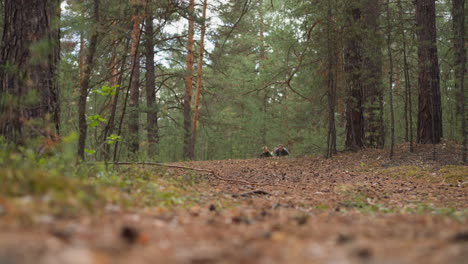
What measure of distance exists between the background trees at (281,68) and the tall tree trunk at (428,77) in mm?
31

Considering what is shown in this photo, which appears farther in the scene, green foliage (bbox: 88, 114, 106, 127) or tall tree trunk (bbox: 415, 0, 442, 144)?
tall tree trunk (bbox: 415, 0, 442, 144)

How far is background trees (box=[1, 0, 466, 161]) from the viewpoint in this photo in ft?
24.0

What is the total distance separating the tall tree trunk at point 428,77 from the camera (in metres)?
11.0

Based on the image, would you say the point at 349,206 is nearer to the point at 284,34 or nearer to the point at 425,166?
the point at 425,166

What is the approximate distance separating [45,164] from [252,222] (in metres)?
2.26

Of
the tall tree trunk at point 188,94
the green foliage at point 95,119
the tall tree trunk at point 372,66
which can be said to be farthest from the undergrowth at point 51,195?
the tall tree trunk at point 188,94

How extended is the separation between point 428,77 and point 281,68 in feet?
18.7

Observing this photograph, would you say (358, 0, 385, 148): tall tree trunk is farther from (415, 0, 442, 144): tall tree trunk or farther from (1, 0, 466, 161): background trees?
(415, 0, 442, 144): tall tree trunk

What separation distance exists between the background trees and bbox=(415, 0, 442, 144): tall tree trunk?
1.2 inches

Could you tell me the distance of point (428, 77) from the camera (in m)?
11.1

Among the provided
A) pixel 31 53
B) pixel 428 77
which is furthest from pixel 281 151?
pixel 31 53

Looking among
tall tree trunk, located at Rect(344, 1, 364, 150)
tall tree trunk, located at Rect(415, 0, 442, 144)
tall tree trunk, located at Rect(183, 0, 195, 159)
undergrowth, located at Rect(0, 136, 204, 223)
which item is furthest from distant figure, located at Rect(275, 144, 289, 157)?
undergrowth, located at Rect(0, 136, 204, 223)

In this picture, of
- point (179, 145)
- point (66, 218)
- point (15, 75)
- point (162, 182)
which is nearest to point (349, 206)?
point (162, 182)

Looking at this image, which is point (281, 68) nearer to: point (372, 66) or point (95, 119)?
point (372, 66)
